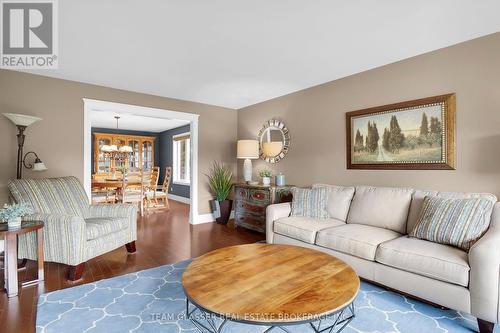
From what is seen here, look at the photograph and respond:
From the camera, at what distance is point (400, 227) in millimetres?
2674

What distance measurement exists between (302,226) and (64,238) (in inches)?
93.1

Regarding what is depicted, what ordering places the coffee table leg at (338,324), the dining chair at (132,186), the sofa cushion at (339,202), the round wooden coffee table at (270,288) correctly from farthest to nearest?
the dining chair at (132,186) → the sofa cushion at (339,202) → the coffee table leg at (338,324) → the round wooden coffee table at (270,288)

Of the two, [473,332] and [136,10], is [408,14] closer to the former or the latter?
[136,10]

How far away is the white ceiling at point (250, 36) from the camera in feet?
6.78

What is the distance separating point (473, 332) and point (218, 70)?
11.1 ft

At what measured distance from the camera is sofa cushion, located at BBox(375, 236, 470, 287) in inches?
72.7

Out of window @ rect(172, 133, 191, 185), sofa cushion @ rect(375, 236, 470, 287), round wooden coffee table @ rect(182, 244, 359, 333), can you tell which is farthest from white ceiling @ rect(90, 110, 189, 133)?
sofa cushion @ rect(375, 236, 470, 287)

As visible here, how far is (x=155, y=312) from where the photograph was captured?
1997 millimetres

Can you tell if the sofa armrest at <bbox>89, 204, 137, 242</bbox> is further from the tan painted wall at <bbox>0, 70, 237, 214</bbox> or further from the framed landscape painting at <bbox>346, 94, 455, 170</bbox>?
the framed landscape painting at <bbox>346, 94, 455, 170</bbox>

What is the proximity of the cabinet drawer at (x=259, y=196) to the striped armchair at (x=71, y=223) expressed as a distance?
1.82 m

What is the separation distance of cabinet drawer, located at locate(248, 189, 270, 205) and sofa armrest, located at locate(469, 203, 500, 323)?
261cm

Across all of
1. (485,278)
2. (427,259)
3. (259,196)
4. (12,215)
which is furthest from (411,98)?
(12,215)

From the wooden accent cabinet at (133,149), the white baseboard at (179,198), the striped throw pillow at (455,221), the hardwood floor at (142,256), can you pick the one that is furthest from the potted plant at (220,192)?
the wooden accent cabinet at (133,149)

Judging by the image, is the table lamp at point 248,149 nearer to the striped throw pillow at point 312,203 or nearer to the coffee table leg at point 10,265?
the striped throw pillow at point 312,203
